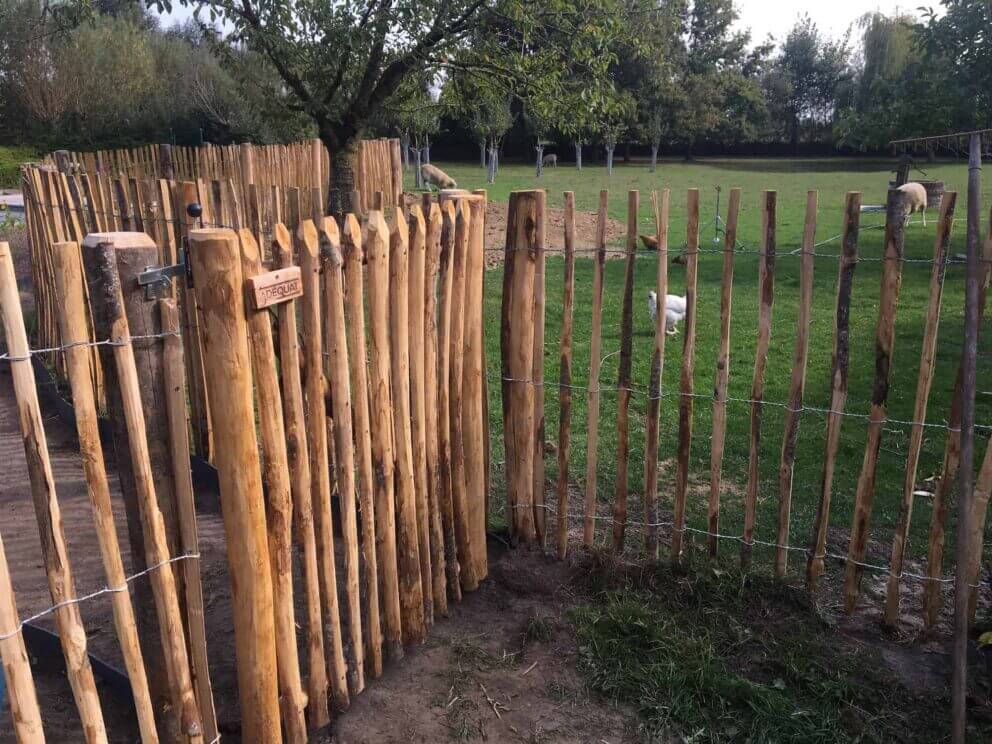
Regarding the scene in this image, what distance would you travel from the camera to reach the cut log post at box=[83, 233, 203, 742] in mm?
2236

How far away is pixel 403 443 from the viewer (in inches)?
134

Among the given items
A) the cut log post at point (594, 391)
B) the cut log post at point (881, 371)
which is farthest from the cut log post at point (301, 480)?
the cut log post at point (881, 371)

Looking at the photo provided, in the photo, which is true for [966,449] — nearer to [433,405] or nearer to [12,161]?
[433,405]

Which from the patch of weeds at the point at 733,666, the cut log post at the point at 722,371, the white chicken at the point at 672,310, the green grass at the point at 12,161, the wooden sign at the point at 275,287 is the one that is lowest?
the patch of weeds at the point at 733,666

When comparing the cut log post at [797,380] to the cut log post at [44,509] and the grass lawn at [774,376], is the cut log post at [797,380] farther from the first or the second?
the cut log post at [44,509]

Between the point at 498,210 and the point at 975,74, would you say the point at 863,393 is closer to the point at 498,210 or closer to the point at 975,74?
the point at 975,74

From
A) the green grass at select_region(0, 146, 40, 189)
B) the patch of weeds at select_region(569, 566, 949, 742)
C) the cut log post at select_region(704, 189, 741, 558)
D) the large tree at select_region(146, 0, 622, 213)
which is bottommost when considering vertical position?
the patch of weeds at select_region(569, 566, 949, 742)

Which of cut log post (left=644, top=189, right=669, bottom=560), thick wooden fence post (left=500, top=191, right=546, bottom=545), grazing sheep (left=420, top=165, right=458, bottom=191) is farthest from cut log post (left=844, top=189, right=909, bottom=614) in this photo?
grazing sheep (left=420, top=165, right=458, bottom=191)

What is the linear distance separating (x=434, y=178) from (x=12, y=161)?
1509cm

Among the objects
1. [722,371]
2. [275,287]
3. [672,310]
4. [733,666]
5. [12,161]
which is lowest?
[733,666]

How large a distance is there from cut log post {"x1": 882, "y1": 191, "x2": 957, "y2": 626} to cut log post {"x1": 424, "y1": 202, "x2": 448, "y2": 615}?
1.99 metres

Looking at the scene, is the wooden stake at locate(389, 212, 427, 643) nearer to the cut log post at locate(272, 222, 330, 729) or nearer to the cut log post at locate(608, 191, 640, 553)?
the cut log post at locate(272, 222, 330, 729)

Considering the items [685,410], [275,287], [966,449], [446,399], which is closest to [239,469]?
[275,287]

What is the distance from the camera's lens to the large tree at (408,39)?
1077 centimetres
